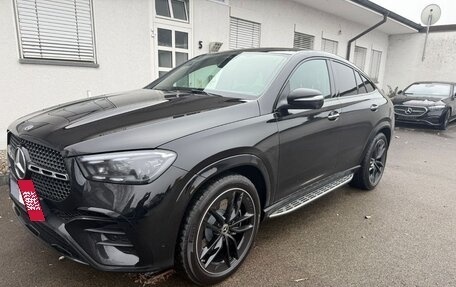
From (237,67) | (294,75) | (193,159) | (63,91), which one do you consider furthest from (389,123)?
(63,91)

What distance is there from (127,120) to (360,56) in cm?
1500

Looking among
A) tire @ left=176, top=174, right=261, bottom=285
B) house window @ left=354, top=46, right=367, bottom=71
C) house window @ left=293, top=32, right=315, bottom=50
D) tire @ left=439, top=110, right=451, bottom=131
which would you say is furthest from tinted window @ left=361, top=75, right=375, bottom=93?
house window @ left=354, top=46, right=367, bottom=71

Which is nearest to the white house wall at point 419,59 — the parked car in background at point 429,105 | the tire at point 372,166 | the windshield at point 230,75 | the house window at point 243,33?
the parked car in background at point 429,105

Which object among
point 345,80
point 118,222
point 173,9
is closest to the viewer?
point 118,222

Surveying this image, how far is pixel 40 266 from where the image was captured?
244 centimetres

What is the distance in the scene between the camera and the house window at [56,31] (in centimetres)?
518

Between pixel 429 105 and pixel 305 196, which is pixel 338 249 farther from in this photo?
pixel 429 105

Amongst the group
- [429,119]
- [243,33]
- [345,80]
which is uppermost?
[243,33]

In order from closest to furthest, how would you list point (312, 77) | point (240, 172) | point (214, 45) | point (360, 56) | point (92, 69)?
point (240, 172) < point (312, 77) < point (92, 69) < point (214, 45) < point (360, 56)

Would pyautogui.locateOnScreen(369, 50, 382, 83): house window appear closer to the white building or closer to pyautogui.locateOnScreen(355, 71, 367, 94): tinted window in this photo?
the white building

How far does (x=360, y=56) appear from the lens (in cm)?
1488

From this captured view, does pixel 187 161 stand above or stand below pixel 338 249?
above

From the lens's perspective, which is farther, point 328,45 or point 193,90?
point 328,45

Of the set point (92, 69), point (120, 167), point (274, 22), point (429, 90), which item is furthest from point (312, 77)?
point (429, 90)
